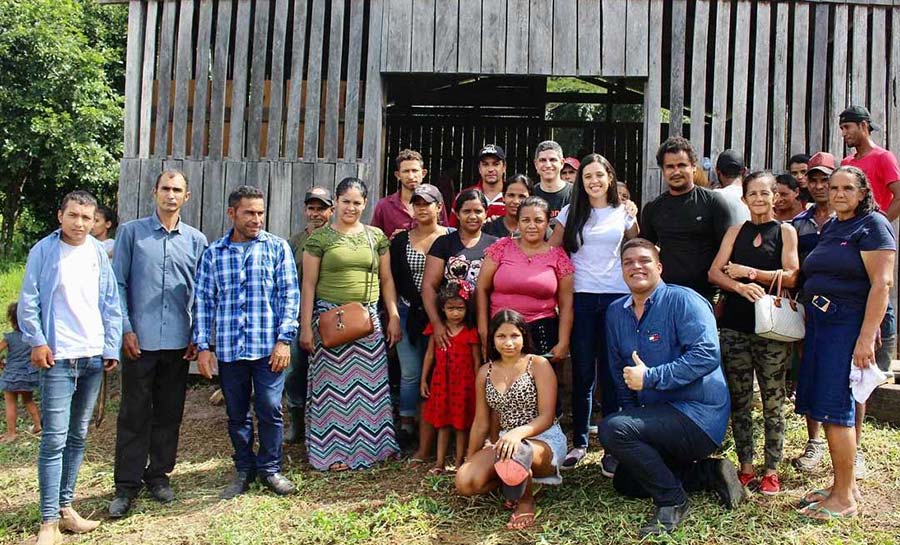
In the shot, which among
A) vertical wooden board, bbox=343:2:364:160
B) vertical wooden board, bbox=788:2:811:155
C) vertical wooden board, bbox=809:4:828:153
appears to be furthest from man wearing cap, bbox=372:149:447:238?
vertical wooden board, bbox=809:4:828:153

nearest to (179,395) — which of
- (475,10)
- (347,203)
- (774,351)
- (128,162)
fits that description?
(347,203)

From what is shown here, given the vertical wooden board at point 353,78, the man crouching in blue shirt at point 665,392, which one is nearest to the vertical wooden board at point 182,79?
the vertical wooden board at point 353,78

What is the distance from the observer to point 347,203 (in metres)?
4.92

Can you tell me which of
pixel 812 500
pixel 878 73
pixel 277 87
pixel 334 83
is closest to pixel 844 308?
pixel 812 500

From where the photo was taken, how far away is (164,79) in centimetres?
682

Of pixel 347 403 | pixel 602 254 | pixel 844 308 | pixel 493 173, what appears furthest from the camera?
pixel 493 173

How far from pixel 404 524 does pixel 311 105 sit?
3952 millimetres

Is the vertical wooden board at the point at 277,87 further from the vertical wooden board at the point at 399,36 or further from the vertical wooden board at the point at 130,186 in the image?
the vertical wooden board at the point at 130,186

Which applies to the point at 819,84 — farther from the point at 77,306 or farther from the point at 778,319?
the point at 77,306

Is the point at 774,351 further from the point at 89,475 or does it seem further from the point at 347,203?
the point at 89,475

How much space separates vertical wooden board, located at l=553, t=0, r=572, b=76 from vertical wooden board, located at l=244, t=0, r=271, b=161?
8.49 ft

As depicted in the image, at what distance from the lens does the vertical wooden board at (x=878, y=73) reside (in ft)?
21.2

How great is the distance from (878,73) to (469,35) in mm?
3559

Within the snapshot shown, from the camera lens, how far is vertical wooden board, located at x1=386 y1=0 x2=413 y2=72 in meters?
6.55
